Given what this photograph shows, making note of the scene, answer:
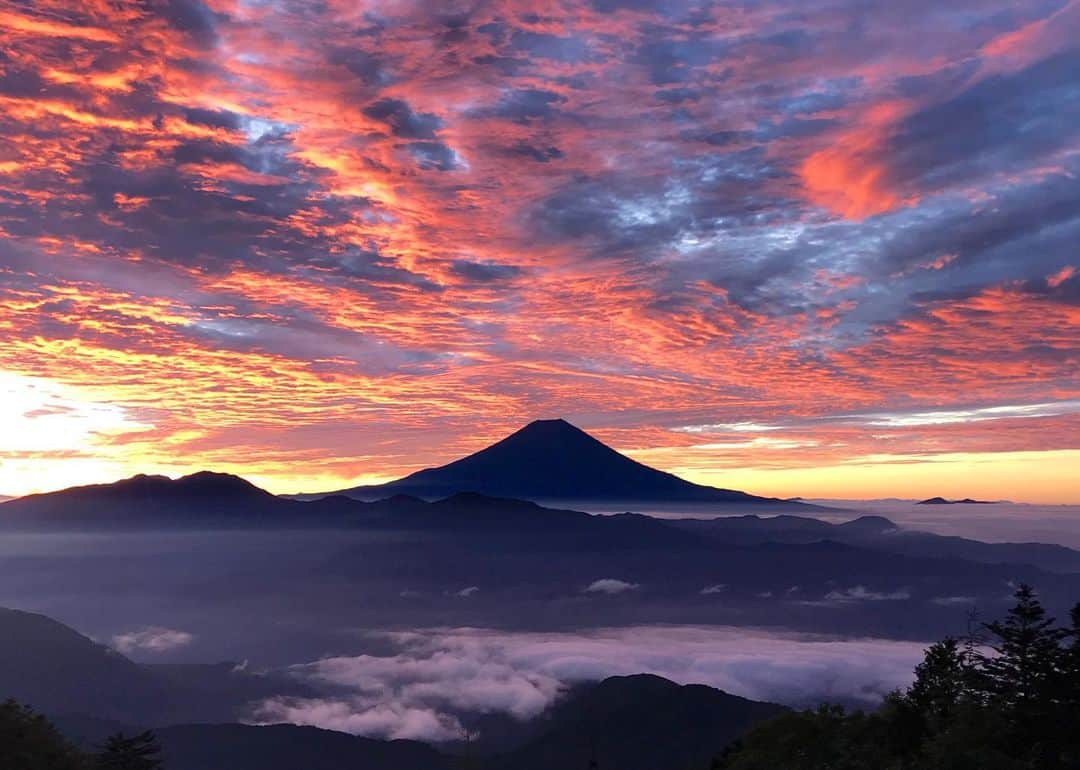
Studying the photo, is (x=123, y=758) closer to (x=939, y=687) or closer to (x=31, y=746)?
(x=31, y=746)

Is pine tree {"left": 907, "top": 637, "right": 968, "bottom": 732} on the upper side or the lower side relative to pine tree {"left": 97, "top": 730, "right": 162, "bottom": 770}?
upper

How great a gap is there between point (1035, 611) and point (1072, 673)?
141 inches

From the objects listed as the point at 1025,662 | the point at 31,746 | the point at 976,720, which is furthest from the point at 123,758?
the point at 1025,662

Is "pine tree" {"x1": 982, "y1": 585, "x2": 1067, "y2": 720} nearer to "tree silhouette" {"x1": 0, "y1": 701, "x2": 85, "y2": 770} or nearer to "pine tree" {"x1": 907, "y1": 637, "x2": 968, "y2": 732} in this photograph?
"pine tree" {"x1": 907, "y1": 637, "x2": 968, "y2": 732}

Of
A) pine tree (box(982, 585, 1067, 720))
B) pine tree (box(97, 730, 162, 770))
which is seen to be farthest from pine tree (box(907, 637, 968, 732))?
pine tree (box(97, 730, 162, 770))

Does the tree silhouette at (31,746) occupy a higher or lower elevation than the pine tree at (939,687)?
lower

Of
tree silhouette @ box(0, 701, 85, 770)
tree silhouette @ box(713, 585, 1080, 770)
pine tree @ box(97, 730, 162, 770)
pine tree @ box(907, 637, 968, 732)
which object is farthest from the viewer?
pine tree @ box(97, 730, 162, 770)

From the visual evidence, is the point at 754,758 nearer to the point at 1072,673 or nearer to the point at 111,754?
the point at 1072,673

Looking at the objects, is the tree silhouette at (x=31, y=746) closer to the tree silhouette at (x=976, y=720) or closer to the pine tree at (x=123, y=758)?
the pine tree at (x=123, y=758)

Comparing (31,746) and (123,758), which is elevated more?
(31,746)

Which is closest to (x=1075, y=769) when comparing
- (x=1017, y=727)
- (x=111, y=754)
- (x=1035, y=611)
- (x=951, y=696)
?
(x=1017, y=727)

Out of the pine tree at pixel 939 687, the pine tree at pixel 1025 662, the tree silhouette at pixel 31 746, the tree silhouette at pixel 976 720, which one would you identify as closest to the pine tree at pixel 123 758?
the tree silhouette at pixel 31 746

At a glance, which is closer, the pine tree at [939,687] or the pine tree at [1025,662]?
the pine tree at [1025,662]

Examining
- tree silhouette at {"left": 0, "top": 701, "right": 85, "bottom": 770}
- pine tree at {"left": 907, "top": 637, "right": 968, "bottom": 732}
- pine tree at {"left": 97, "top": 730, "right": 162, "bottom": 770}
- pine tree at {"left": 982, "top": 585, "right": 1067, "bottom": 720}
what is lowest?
pine tree at {"left": 97, "top": 730, "right": 162, "bottom": 770}
